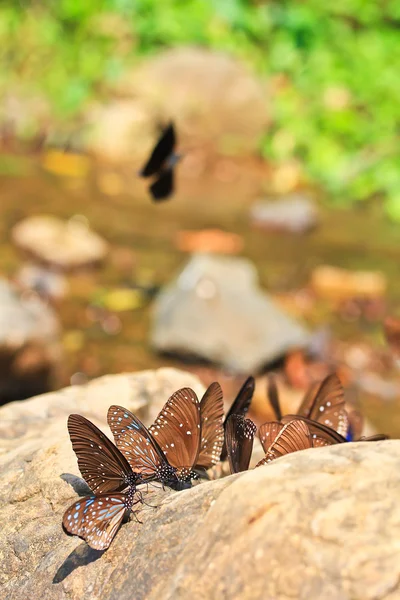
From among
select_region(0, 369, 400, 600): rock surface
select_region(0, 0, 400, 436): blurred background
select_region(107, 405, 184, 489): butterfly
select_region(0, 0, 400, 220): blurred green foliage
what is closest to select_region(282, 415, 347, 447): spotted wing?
select_region(0, 369, 400, 600): rock surface

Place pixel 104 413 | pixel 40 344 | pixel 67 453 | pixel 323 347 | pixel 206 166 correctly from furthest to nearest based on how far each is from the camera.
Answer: pixel 206 166
pixel 323 347
pixel 40 344
pixel 104 413
pixel 67 453

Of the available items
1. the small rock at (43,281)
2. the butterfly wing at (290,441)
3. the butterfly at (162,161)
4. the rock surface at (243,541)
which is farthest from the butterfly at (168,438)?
the small rock at (43,281)

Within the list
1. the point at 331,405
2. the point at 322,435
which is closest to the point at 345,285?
the point at 331,405

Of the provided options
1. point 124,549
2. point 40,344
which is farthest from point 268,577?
point 40,344

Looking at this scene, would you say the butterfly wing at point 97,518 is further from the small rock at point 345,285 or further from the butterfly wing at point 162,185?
the small rock at point 345,285

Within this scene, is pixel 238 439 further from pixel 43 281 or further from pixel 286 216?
pixel 286 216

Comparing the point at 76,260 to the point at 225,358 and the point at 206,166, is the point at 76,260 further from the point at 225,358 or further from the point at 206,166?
the point at 206,166
